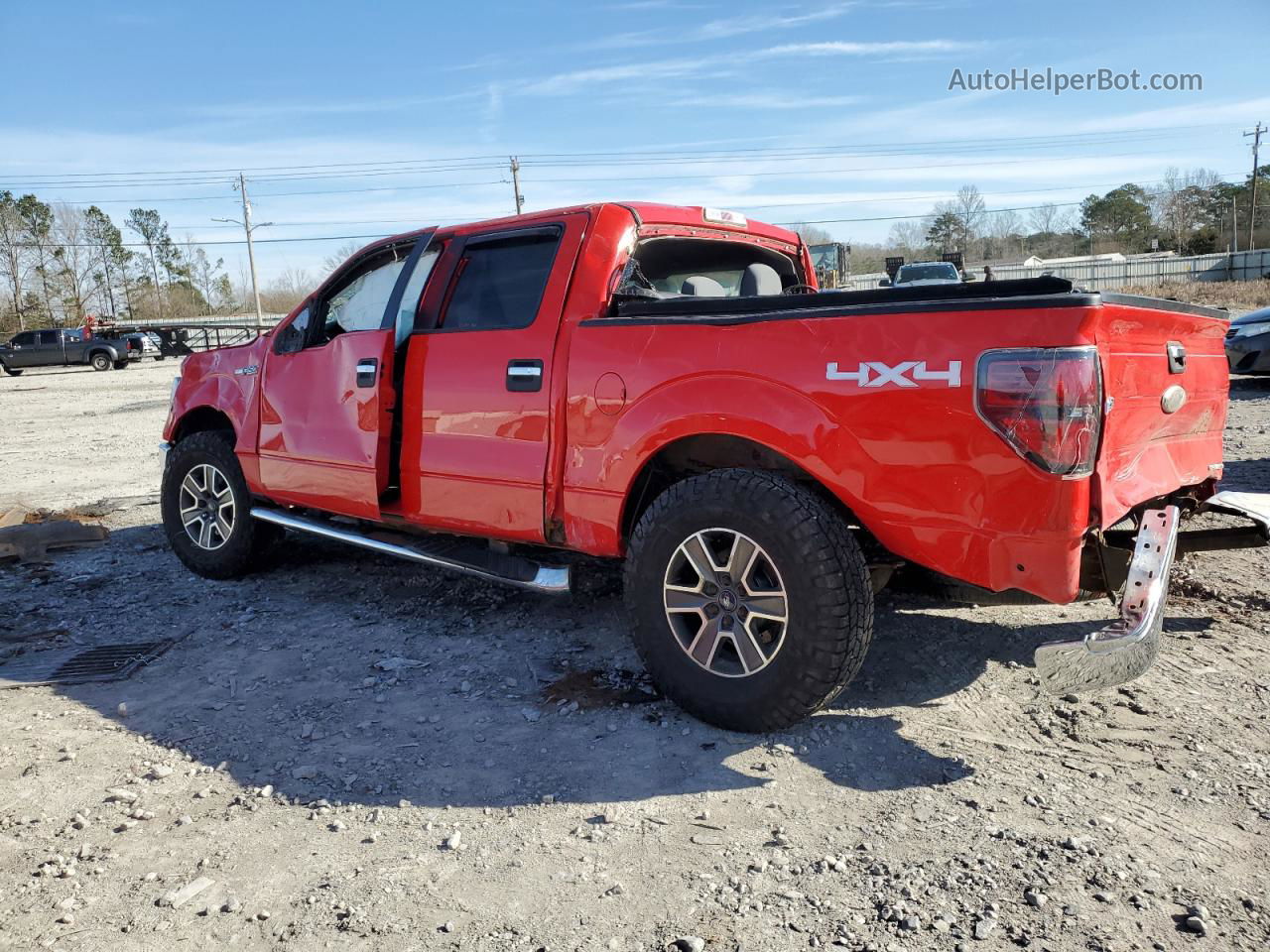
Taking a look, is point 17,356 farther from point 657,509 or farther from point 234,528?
point 657,509

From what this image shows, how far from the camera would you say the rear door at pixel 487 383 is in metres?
3.97

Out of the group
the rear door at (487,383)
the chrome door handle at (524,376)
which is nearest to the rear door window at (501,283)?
the rear door at (487,383)

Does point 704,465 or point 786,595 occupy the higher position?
point 704,465

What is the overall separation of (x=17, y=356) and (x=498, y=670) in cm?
3578

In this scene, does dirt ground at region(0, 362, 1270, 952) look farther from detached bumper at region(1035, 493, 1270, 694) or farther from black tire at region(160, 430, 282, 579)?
black tire at region(160, 430, 282, 579)

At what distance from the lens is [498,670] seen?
13.3 ft

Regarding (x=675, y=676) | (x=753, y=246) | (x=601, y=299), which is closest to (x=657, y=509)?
(x=675, y=676)

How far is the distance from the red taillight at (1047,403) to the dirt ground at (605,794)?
1.05 meters

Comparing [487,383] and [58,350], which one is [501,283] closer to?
[487,383]

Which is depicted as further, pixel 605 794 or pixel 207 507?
pixel 207 507

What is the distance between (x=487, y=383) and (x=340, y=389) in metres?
1.08

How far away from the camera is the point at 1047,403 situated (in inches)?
104

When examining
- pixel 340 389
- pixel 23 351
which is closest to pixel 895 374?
pixel 340 389

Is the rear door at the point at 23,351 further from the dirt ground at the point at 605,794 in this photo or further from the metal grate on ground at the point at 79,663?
the metal grate on ground at the point at 79,663
